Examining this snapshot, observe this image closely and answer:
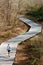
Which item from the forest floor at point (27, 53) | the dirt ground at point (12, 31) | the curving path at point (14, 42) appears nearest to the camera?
the curving path at point (14, 42)

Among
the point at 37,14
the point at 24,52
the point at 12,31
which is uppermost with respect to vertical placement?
the point at 37,14

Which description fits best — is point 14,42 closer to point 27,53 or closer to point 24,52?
point 24,52

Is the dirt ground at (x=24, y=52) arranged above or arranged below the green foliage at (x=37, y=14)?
below

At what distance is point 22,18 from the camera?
23.9 metres

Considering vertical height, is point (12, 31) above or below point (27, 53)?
above

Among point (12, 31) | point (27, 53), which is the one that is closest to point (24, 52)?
point (27, 53)

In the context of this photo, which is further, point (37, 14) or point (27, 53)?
point (37, 14)

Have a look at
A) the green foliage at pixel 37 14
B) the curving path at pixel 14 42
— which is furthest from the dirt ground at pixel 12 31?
the green foliage at pixel 37 14

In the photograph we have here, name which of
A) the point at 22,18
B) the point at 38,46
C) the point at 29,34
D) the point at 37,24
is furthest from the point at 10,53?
the point at 22,18

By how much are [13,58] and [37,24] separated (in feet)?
30.9

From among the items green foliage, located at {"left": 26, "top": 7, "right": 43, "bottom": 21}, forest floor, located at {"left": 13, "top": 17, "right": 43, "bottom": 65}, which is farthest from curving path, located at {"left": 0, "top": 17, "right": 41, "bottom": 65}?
green foliage, located at {"left": 26, "top": 7, "right": 43, "bottom": 21}

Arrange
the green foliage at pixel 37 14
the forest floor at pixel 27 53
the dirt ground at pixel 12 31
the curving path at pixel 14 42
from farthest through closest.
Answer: the green foliage at pixel 37 14 < the dirt ground at pixel 12 31 < the forest floor at pixel 27 53 < the curving path at pixel 14 42

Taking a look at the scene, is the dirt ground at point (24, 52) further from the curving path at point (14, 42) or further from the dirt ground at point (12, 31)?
the dirt ground at point (12, 31)

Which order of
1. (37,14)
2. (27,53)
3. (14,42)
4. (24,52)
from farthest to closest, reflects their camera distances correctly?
(37,14), (14,42), (24,52), (27,53)
